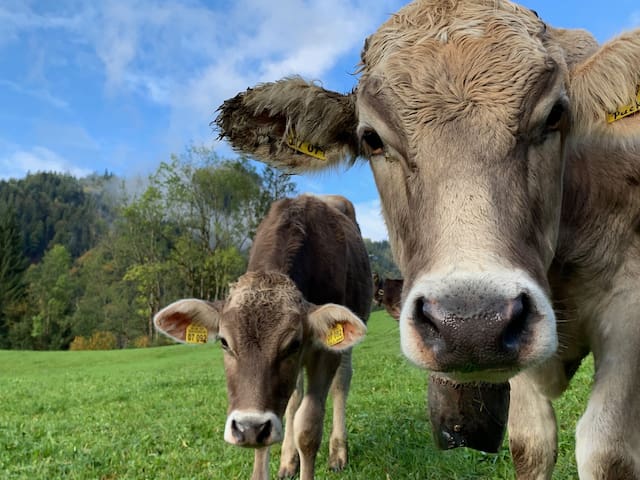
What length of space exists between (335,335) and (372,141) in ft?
8.96

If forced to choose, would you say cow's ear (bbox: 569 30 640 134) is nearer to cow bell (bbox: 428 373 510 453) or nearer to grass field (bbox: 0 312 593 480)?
grass field (bbox: 0 312 593 480)

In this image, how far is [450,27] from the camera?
276 cm

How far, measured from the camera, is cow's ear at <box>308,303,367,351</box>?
5223 mm

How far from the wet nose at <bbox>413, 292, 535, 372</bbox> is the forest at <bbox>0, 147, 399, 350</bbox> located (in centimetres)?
2671

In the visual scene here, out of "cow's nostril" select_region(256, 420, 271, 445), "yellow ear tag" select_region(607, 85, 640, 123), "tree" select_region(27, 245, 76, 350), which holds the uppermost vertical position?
"tree" select_region(27, 245, 76, 350)

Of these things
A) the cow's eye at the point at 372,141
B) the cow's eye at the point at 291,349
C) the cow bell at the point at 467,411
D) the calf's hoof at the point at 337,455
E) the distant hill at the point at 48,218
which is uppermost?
the distant hill at the point at 48,218

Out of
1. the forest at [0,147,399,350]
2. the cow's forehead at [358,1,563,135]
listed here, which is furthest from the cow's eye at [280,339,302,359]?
the forest at [0,147,399,350]

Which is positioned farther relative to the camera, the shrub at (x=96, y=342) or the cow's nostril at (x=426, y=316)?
the shrub at (x=96, y=342)

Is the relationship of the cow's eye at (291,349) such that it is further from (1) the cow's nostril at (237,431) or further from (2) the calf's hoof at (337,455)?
(2) the calf's hoof at (337,455)

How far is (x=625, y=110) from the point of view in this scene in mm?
2707

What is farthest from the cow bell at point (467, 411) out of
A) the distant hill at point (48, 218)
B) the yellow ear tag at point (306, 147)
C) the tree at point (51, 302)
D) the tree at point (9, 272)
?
the distant hill at point (48, 218)

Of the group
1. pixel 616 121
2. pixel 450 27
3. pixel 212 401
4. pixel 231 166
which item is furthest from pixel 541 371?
pixel 231 166

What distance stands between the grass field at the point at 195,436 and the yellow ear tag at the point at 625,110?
54.6 inches

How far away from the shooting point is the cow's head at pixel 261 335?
14.9 ft
